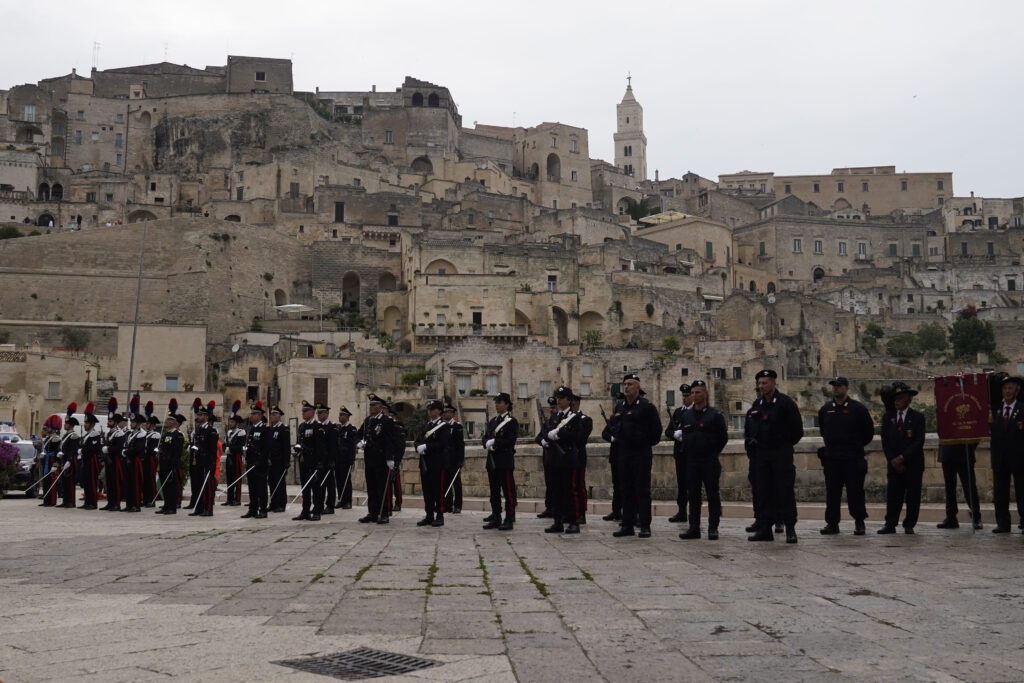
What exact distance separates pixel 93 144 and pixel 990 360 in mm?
67158

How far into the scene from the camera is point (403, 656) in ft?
16.5

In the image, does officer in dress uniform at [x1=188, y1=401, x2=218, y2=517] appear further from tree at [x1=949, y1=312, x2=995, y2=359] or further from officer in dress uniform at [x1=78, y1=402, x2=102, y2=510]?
tree at [x1=949, y1=312, x2=995, y2=359]

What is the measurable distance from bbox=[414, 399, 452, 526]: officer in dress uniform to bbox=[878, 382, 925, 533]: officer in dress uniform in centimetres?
512

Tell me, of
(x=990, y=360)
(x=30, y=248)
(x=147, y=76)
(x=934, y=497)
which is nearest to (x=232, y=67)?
(x=147, y=76)

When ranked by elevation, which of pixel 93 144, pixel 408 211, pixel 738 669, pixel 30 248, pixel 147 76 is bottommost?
pixel 738 669

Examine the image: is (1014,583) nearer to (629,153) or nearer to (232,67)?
(232,67)

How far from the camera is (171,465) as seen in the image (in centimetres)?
1605

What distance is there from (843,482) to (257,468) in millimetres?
Answer: 7987

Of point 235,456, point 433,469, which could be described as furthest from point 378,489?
point 235,456

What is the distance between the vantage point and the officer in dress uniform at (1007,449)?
10117 millimetres

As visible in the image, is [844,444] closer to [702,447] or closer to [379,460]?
[702,447]

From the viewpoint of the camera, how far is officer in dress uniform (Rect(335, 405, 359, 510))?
1569 centimetres

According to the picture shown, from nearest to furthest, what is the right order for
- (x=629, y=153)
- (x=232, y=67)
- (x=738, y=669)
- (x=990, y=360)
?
(x=738, y=669) < (x=990, y=360) < (x=232, y=67) < (x=629, y=153)

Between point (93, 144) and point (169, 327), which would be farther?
point (93, 144)
